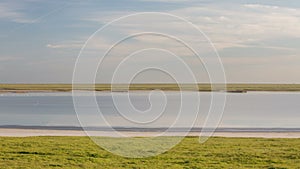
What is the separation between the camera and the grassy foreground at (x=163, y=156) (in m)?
16.8

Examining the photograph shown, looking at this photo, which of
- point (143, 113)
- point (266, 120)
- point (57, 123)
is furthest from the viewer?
point (143, 113)

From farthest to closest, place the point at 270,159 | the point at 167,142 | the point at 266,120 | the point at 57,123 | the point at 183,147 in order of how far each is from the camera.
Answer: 1. the point at 266,120
2. the point at 57,123
3. the point at 167,142
4. the point at 183,147
5. the point at 270,159

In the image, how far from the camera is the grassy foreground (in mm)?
16766

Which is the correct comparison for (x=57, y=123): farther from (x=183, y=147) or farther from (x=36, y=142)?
(x=183, y=147)

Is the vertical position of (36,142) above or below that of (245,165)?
above

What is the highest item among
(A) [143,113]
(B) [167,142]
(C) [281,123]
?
(A) [143,113]

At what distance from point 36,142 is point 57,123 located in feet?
59.9

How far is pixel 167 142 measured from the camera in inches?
915

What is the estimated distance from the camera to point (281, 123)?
4125cm

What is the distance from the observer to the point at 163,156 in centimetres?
1866

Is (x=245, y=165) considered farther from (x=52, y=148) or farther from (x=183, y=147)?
(x=52, y=148)

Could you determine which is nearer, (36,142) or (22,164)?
(22,164)

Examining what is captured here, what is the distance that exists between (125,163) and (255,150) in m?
6.47

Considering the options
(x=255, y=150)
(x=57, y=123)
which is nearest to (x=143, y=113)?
(x=57, y=123)
